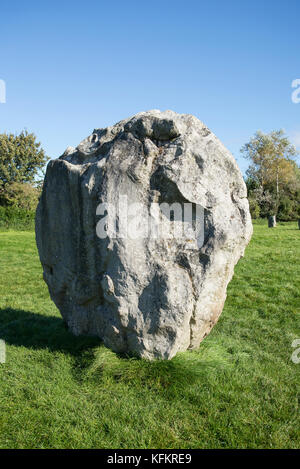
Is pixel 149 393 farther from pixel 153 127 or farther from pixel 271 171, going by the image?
pixel 271 171

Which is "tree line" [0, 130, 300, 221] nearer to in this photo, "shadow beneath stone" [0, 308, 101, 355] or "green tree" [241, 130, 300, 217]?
"green tree" [241, 130, 300, 217]

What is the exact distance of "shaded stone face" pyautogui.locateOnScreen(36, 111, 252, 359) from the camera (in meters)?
4.39

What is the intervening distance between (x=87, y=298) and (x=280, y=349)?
292 cm

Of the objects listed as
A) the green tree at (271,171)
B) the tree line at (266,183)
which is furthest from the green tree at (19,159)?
the green tree at (271,171)

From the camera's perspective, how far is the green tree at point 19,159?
155 ft

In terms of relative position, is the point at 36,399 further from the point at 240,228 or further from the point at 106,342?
the point at 240,228

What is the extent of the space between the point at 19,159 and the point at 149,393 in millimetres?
50153

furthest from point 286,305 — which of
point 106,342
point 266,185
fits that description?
point 266,185

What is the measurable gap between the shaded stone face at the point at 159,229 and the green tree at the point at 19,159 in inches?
1739

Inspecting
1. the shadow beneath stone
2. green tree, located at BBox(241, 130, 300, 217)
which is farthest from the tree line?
the shadow beneath stone

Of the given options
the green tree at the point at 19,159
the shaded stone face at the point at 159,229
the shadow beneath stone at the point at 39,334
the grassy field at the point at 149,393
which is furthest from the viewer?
the green tree at the point at 19,159

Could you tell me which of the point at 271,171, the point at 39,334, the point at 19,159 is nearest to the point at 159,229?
the point at 39,334

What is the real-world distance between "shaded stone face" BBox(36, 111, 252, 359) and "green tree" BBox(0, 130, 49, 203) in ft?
145

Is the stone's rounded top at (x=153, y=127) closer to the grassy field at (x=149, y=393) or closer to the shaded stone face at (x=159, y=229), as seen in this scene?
the shaded stone face at (x=159, y=229)
